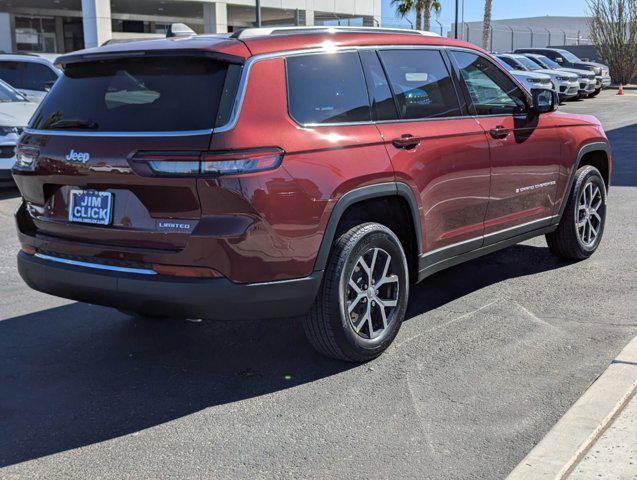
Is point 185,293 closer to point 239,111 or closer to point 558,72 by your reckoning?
point 239,111

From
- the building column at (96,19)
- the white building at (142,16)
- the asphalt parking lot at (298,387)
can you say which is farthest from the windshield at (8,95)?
the white building at (142,16)

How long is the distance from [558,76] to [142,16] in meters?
29.5

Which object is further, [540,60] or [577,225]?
[540,60]

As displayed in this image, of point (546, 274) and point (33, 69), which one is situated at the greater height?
point (33, 69)

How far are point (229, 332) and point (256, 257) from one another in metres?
1.33

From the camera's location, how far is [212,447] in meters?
3.49

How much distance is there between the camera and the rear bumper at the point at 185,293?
3.75m

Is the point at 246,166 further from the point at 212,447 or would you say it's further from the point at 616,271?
the point at 616,271

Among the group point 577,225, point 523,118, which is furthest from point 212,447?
point 577,225

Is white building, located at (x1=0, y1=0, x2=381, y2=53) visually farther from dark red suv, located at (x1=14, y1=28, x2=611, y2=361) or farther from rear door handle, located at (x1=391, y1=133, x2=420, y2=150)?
rear door handle, located at (x1=391, y1=133, x2=420, y2=150)

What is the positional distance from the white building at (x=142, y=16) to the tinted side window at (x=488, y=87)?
3458 cm

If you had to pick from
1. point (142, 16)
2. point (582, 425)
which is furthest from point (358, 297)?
point (142, 16)

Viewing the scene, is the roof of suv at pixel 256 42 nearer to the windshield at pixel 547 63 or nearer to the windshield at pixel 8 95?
the windshield at pixel 8 95

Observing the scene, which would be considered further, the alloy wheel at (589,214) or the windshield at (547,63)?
the windshield at (547,63)
